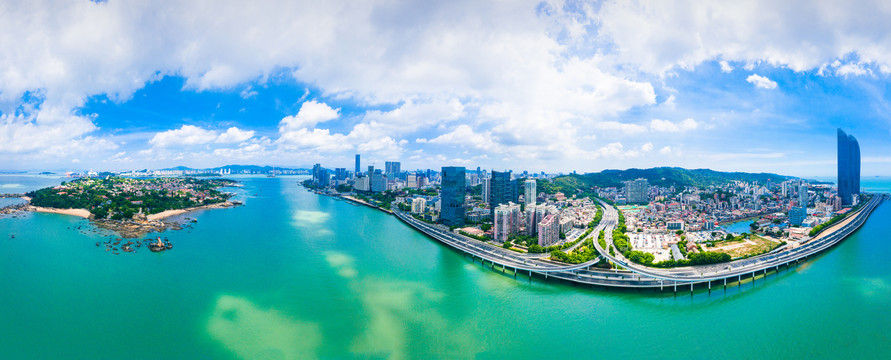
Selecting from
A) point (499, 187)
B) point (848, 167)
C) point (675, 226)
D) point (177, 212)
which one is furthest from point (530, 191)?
point (848, 167)

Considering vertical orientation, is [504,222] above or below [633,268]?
above

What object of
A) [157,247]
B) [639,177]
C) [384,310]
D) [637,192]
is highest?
[639,177]

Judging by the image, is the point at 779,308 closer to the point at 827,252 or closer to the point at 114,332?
the point at 827,252

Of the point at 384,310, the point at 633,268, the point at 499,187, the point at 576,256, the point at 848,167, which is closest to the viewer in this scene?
the point at 384,310

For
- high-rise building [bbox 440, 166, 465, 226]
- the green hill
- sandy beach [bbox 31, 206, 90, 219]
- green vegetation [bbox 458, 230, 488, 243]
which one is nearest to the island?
sandy beach [bbox 31, 206, 90, 219]

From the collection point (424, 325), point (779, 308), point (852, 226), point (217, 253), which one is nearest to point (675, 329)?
point (779, 308)

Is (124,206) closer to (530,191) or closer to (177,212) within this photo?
(177,212)

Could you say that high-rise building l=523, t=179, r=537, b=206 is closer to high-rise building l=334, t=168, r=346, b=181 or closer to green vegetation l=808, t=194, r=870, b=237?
green vegetation l=808, t=194, r=870, b=237

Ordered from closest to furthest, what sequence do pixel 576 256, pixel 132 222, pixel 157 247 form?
pixel 576 256, pixel 157 247, pixel 132 222
